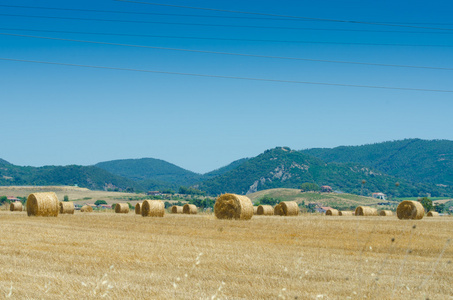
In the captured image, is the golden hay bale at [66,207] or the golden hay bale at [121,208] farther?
the golden hay bale at [121,208]

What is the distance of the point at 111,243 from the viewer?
1399 cm

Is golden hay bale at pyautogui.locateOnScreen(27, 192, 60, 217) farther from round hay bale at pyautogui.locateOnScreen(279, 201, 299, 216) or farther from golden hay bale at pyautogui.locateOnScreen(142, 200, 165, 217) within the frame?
round hay bale at pyautogui.locateOnScreen(279, 201, 299, 216)

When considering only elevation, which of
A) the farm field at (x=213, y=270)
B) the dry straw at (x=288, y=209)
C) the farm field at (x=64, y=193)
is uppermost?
the farm field at (x=64, y=193)

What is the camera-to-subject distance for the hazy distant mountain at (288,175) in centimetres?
15612

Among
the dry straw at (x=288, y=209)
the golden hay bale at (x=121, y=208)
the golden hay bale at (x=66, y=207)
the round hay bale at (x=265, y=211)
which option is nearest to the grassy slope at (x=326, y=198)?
the round hay bale at (x=265, y=211)

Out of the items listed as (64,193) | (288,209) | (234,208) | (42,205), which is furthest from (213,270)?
(64,193)

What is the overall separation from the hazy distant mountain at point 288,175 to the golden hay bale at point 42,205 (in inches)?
4804

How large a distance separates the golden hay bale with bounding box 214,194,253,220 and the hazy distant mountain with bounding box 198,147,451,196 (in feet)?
391

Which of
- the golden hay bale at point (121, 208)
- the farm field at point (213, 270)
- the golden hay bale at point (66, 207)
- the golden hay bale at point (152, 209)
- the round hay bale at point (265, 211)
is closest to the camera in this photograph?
the farm field at point (213, 270)

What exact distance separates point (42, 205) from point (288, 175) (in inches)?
5730

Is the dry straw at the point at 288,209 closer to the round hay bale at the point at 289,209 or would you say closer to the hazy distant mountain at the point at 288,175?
the round hay bale at the point at 289,209

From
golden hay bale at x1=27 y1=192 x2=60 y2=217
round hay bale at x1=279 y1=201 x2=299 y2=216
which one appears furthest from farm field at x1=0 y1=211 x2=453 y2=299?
round hay bale at x1=279 y1=201 x2=299 y2=216

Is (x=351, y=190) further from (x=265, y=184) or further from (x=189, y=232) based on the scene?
(x=189, y=232)

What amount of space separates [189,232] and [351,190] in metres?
130
